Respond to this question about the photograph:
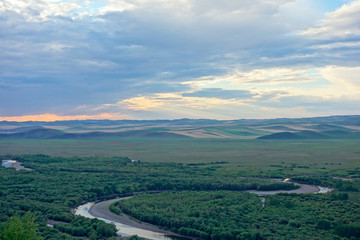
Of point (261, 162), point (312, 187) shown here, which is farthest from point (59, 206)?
point (261, 162)

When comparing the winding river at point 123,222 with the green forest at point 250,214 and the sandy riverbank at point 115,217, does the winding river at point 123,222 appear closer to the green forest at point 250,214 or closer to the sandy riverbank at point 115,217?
the sandy riverbank at point 115,217

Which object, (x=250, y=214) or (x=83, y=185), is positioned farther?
(x=83, y=185)

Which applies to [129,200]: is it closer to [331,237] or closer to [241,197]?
[241,197]

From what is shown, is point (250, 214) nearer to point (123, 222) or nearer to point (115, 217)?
point (123, 222)

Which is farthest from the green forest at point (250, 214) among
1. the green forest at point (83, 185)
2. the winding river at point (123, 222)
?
the green forest at point (83, 185)

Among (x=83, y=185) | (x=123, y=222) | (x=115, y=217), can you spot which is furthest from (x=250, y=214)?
(x=83, y=185)

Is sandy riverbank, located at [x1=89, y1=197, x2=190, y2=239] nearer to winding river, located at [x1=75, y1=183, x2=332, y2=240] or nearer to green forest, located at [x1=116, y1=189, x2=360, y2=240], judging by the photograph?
winding river, located at [x1=75, y1=183, x2=332, y2=240]

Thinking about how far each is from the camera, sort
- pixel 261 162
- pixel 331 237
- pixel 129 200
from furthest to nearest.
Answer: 1. pixel 261 162
2. pixel 129 200
3. pixel 331 237

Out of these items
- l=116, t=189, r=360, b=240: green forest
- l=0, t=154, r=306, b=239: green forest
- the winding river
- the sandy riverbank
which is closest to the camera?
l=116, t=189, r=360, b=240: green forest

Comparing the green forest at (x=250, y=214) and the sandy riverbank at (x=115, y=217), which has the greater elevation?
the green forest at (x=250, y=214)

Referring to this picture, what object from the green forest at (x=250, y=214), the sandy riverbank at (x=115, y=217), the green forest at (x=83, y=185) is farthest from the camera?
the sandy riverbank at (x=115, y=217)

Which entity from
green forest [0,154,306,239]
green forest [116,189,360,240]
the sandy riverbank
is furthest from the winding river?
green forest [0,154,306,239]
